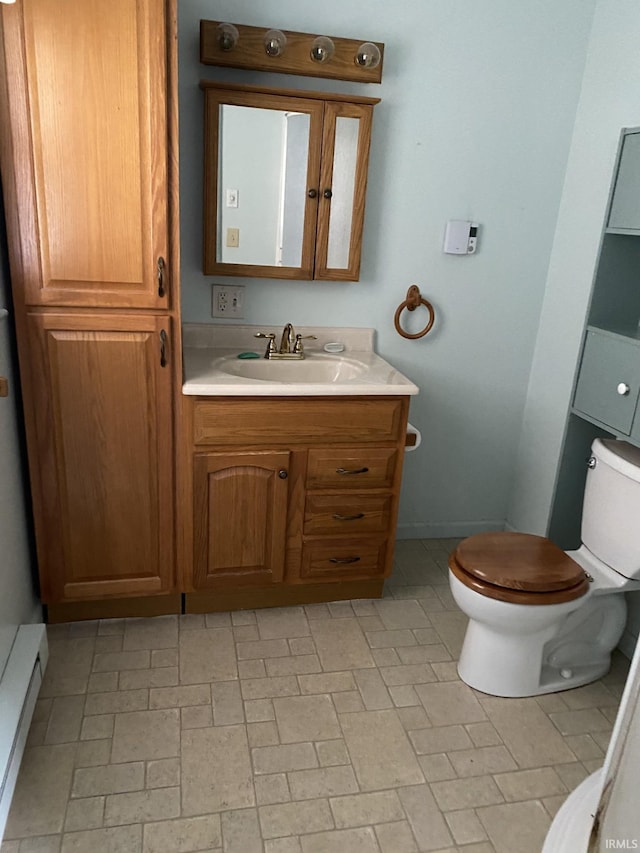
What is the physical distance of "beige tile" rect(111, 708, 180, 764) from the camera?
1.73 m

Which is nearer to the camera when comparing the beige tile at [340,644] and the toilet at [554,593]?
the toilet at [554,593]

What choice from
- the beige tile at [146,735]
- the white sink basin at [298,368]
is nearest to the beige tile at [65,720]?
the beige tile at [146,735]

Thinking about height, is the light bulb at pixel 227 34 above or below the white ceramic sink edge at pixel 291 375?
above

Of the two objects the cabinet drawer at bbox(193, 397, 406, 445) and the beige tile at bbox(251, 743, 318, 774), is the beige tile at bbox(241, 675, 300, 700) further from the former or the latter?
the cabinet drawer at bbox(193, 397, 406, 445)

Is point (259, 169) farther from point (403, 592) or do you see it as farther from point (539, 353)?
point (403, 592)

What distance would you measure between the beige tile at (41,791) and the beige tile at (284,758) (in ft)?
1.55

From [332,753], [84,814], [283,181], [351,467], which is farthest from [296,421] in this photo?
[84,814]

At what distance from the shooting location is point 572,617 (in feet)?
6.75

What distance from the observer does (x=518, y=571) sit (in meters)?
1.95

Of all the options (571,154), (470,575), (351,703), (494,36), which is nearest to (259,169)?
(494,36)

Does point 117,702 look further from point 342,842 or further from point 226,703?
point 342,842

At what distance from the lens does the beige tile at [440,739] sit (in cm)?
182

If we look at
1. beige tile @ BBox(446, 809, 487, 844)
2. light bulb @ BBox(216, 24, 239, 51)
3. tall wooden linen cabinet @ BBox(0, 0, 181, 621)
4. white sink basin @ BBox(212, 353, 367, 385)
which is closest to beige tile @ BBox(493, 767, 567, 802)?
beige tile @ BBox(446, 809, 487, 844)

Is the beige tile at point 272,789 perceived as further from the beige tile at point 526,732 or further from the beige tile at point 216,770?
A: the beige tile at point 526,732
